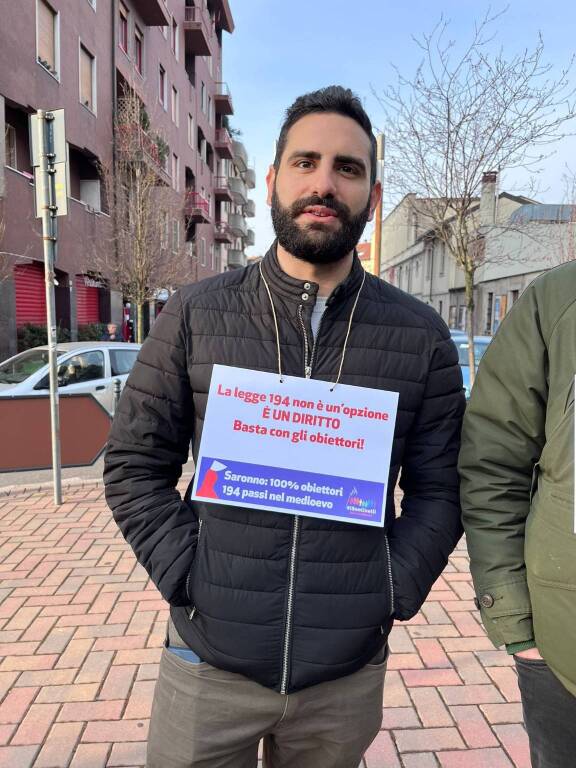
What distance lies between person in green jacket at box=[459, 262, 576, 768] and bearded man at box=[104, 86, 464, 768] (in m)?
0.14

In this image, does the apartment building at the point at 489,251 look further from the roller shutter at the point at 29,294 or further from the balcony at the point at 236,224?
the balcony at the point at 236,224

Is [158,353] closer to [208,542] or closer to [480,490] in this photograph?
[208,542]

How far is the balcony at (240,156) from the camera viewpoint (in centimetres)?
5219

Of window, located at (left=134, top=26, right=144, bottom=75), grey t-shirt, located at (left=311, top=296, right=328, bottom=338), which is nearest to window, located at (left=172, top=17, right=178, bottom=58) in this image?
window, located at (left=134, top=26, right=144, bottom=75)

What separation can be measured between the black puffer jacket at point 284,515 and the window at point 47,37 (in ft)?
54.0

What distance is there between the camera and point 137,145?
60.2 ft

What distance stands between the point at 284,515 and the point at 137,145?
19.2 metres

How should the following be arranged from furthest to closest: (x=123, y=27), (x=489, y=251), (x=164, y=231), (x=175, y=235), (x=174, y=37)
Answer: (x=174, y=37) → (x=123, y=27) → (x=175, y=235) → (x=164, y=231) → (x=489, y=251)

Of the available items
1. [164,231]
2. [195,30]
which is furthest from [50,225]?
[195,30]

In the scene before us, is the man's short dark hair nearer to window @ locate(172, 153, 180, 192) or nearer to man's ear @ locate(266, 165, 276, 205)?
man's ear @ locate(266, 165, 276, 205)

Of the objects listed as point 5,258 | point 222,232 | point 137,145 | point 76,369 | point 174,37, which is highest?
point 174,37

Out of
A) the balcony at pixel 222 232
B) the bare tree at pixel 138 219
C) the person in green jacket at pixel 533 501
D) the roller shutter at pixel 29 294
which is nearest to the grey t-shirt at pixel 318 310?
the person in green jacket at pixel 533 501

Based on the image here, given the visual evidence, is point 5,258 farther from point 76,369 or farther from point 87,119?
point 87,119

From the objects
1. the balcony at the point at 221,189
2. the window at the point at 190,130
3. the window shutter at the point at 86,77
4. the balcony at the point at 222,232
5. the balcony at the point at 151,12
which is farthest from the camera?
the balcony at the point at 222,232
